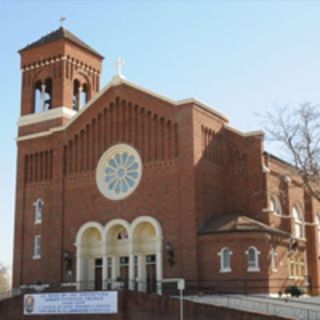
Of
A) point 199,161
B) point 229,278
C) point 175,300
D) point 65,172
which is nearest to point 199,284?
point 229,278

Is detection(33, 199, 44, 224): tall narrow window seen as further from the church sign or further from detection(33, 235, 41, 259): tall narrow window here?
the church sign

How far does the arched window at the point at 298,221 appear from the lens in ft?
155

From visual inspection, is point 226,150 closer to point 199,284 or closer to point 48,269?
point 199,284

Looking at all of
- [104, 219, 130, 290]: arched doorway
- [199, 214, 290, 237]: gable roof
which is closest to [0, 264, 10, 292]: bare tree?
[104, 219, 130, 290]: arched doorway

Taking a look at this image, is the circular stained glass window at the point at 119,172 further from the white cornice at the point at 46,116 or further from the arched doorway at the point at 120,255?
the white cornice at the point at 46,116

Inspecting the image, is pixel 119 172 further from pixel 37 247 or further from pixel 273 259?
pixel 273 259

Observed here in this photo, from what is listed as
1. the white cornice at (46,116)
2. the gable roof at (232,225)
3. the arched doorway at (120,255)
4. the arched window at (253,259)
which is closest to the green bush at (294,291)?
the arched window at (253,259)

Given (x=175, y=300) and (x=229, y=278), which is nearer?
(x=175, y=300)

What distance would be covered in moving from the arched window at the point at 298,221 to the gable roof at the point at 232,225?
5.55 metres

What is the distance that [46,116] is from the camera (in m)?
50.0

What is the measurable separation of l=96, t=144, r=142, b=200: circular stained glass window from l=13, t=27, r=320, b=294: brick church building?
0.25ft

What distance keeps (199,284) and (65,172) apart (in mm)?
13970

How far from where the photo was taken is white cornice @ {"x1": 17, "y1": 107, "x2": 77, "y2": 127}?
49.2 m

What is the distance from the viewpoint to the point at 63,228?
45812 mm
